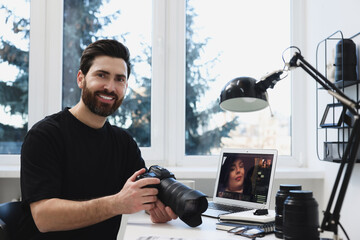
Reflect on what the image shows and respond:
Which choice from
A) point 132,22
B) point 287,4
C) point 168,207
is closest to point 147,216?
Answer: point 168,207

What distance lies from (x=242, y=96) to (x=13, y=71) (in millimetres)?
1620

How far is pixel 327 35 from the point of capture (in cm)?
195

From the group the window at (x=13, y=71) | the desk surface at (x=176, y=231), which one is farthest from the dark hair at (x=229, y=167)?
the window at (x=13, y=71)

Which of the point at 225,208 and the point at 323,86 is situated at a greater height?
the point at 323,86

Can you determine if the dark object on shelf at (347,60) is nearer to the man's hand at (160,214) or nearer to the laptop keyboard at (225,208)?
the laptop keyboard at (225,208)

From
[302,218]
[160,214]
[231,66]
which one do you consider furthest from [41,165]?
[231,66]

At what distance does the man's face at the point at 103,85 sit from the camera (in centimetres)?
152

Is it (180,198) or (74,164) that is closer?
(180,198)

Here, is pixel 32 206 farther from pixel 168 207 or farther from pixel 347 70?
pixel 347 70

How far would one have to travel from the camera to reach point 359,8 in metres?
1.58

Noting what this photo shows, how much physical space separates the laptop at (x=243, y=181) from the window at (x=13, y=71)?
52.2 inches

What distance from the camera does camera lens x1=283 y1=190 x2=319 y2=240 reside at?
100 cm

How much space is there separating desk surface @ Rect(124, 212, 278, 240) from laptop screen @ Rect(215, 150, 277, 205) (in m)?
0.23

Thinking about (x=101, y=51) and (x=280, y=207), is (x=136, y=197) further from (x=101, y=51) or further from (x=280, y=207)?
(x=101, y=51)
